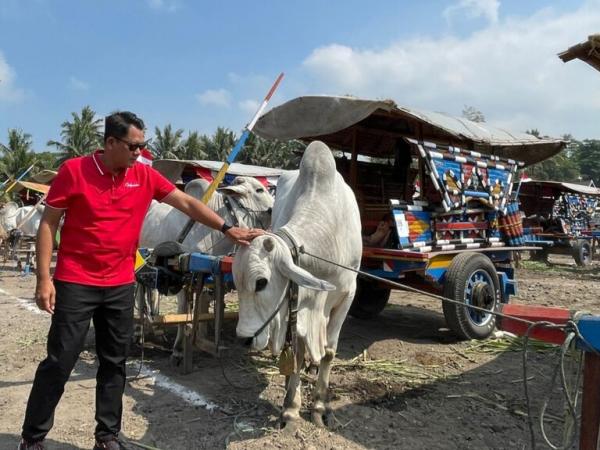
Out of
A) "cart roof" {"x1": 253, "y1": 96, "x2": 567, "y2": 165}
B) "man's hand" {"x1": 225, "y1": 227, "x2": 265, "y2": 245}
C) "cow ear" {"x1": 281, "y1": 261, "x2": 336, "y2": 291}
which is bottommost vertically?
"cow ear" {"x1": 281, "y1": 261, "x2": 336, "y2": 291}

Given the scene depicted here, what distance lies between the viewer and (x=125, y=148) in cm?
257

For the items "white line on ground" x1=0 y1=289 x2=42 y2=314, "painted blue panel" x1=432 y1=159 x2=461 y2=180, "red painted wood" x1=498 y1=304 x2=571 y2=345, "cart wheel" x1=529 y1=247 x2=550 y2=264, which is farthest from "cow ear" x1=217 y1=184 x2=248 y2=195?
"cart wheel" x1=529 y1=247 x2=550 y2=264

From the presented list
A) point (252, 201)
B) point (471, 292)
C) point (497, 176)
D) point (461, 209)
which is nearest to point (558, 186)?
point (497, 176)

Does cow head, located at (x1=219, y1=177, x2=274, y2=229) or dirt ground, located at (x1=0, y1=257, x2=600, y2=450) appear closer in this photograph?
dirt ground, located at (x1=0, y1=257, x2=600, y2=450)

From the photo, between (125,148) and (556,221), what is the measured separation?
48.6ft

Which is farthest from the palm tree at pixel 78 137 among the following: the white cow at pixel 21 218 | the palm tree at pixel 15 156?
the white cow at pixel 21 218

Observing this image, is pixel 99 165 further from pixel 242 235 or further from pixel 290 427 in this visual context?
pixel 290 427

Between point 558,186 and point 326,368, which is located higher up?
point 558,186

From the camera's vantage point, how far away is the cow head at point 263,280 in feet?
9.29

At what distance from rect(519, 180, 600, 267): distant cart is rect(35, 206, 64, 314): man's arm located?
13.1m

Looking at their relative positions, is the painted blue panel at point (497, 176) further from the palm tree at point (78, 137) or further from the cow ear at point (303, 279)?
the palm tree at point (78, 137)

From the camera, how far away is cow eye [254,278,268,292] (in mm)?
2830

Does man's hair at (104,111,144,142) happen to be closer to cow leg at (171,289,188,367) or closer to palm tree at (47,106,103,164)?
cow leg at (171,289,188,367)

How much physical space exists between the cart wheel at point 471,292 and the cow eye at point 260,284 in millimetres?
2488
